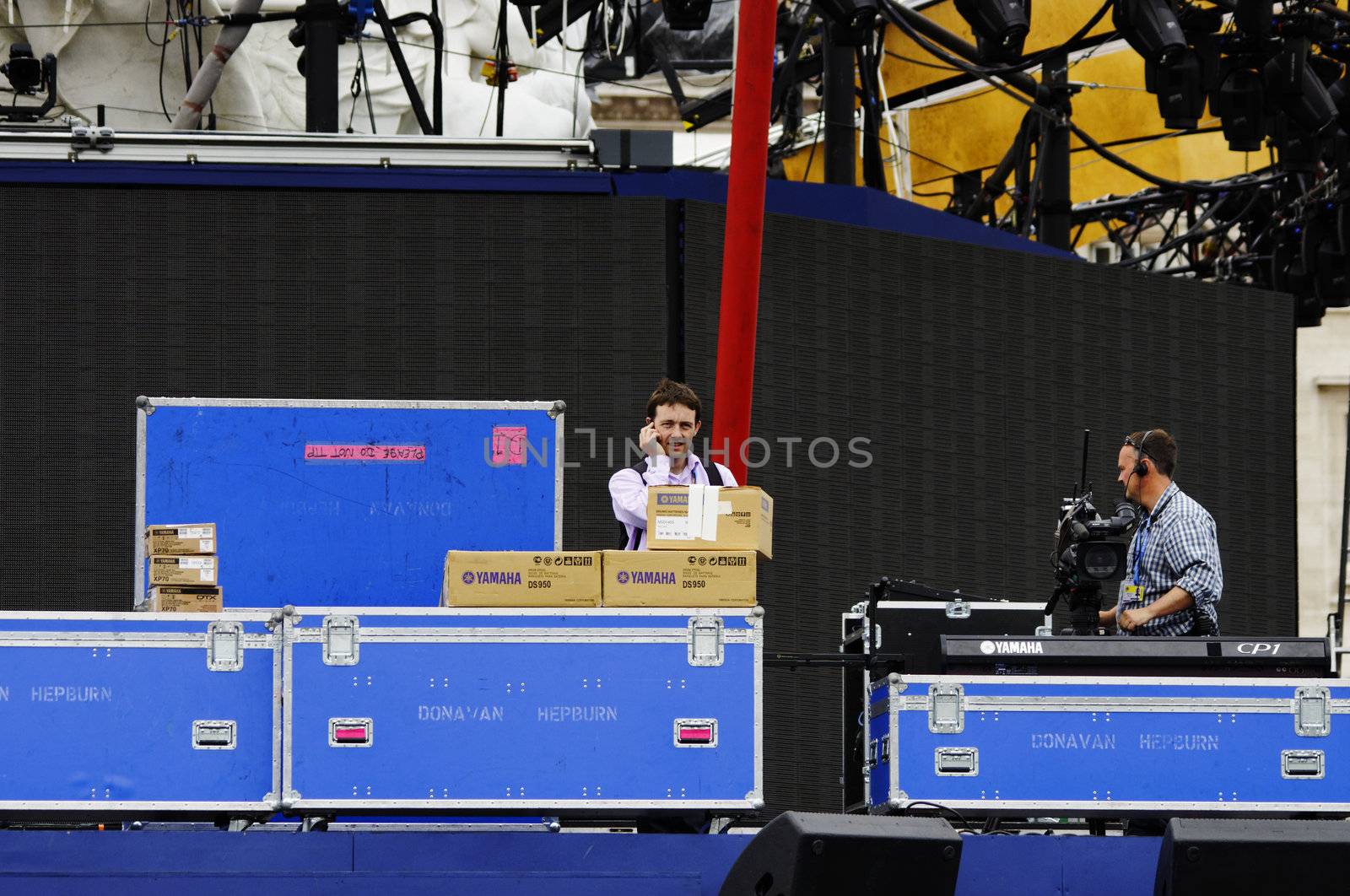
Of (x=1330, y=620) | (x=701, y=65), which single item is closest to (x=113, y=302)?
(x=1330, y=620)

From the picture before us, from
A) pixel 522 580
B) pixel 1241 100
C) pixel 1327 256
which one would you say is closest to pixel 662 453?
pixel 522 580

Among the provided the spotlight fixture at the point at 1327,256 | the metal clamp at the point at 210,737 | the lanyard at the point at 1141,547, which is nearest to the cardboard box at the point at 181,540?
the metal clamp at the point at 210,737

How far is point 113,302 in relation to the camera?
12547 millimetres

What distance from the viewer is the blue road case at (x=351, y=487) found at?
999 cm

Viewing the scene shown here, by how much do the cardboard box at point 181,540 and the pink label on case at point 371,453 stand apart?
176 centimetres

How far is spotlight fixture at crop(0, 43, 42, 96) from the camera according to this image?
45.2 ft

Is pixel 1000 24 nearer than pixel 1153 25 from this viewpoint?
Yes

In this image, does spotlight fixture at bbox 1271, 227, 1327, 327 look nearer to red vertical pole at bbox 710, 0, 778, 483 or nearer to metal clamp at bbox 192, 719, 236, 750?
red vertical pole at bbox 710, 0, 778, 483

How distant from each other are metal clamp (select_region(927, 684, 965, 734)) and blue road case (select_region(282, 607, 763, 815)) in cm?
66

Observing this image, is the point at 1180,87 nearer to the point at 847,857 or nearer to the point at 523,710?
the point at 523,710

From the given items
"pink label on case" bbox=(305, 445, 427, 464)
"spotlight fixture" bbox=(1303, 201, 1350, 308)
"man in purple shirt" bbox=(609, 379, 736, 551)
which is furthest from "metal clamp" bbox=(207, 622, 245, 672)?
"spotlight fixture" bbox=(1303, 201, 1350, 308)

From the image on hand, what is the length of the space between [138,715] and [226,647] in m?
0.40

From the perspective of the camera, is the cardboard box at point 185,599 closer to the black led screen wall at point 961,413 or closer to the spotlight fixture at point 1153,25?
the black led screen wall at point 961,413

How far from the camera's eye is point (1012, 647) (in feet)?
26.0
